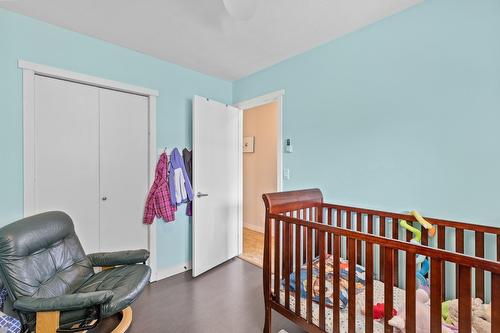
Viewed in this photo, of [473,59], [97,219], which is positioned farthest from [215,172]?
[473,59]

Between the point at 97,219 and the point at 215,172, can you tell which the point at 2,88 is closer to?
the point at 97,219

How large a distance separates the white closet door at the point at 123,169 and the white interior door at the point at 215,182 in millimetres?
553

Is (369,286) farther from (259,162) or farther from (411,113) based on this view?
(259,162)

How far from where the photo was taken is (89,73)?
6.93 ft

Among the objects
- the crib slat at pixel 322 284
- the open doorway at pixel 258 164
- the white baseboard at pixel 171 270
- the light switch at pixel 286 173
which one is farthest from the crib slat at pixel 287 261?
the open doorway at pixel 258 164

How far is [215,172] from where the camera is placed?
111 inches

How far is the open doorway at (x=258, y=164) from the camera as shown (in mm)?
4027

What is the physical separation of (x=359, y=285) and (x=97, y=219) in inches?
91.9

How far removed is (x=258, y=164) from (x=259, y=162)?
0.05 metres

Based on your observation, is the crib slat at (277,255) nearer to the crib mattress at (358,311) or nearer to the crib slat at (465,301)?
the crib mattress at (358,311)

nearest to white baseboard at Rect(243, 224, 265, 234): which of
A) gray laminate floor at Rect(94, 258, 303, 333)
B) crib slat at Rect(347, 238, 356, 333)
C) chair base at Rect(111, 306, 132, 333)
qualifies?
gray laminate floor at Rect(94, 258, 303, 333)

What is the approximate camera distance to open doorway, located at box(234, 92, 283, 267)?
4027 mm

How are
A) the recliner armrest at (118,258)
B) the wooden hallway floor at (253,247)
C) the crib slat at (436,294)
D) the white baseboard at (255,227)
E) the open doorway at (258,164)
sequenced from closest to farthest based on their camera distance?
the crib slat at (436,294) < the recliner armrest at (118,258) < the wooden hallway floor at (253,247) < the open doorway at (258,164) < the white baseboard at (255,227)

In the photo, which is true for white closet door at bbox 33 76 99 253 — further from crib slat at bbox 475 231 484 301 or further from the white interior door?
crib slat at bbox 475 231 484 301
